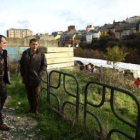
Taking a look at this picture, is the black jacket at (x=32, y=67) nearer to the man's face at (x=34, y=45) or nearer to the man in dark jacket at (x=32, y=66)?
the man in dark jacket at (x=32, y=66)

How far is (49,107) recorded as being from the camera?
548 centimetres

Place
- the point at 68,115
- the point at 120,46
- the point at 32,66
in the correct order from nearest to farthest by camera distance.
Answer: the point at 68,115, the point at 32,66, the point at 120,46

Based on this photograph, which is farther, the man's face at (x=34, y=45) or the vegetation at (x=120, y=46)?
the vegetation at (x=120, y=46)

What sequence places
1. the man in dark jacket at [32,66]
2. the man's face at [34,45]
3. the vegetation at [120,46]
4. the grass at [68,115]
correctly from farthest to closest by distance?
1. the vegetation at [120,46]
2. the man in dark jacket at [32,66]
3. the man's face at [34,45]
4. the grass at [68,115]

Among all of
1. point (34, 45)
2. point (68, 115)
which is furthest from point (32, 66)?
point (68, 115)

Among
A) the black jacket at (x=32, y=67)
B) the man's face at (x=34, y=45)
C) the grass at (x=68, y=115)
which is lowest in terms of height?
the grass at (x=68, y=115)

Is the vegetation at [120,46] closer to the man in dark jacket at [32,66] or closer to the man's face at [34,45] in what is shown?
the man in dark jacket at [32,66]

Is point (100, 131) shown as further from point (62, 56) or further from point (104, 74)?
point (62, 56)

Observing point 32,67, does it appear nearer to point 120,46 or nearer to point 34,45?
point 34,45

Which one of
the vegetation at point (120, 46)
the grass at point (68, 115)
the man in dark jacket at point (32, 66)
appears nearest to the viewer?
the grass at point (68, 115)

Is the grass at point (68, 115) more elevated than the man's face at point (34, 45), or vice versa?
the man's face at point (34, 45)

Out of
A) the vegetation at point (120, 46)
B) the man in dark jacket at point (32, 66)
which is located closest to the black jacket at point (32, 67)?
the man in dark jacket at point (32, 66)

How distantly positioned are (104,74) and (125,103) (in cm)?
149

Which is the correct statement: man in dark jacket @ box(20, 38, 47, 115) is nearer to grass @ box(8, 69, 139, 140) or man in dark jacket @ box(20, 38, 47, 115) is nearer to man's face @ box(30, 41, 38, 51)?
man's face @ box(30, 41, 38, 51)
